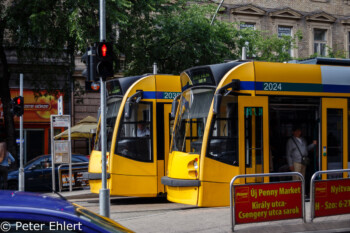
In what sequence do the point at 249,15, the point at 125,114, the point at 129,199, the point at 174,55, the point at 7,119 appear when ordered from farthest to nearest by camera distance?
the point at 249,15 < the point at 174,55 < the point at 7,119 < the point at 129,199 < the point at 125,114

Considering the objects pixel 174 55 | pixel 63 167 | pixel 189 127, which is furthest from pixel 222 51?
pixel 189 127

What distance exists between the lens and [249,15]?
106 ft

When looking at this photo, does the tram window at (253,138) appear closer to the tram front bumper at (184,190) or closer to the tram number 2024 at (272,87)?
the tram number 2024 at (272,87)

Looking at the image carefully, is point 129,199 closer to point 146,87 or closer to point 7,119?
point 146,87

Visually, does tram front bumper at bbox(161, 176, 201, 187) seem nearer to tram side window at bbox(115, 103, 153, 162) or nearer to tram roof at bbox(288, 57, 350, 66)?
A: tram side window at bbox(115, 103, 153, 162)

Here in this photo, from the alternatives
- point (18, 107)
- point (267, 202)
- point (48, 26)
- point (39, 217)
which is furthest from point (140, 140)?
point (39, 217)

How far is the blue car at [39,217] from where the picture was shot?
2.98 m

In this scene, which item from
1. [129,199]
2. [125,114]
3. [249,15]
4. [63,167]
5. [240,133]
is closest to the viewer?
[240,133]

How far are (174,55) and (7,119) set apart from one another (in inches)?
261

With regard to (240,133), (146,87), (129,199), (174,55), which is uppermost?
(174,55)

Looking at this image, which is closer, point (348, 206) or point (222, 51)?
point (348, 206)

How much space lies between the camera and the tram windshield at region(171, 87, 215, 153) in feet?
38.2

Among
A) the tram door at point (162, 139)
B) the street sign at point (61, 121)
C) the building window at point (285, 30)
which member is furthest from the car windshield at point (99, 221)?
the building window at point (285, 30)

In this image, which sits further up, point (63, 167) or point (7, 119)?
point (7, 119)
